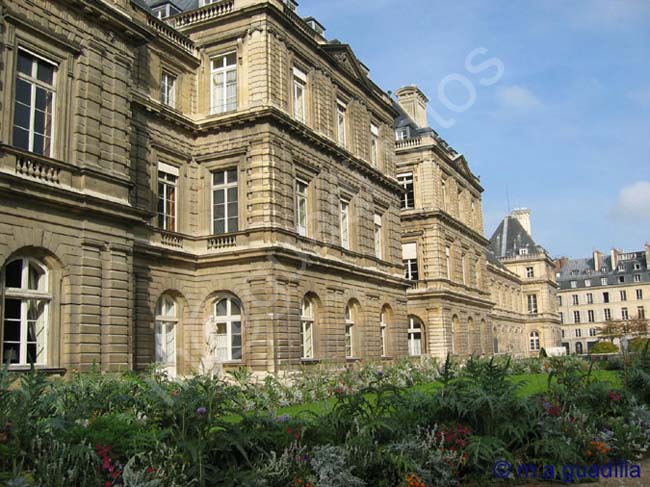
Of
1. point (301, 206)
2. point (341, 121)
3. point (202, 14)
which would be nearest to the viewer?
point (202, 14)

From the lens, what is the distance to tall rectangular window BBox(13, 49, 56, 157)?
1384cm

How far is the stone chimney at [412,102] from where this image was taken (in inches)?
1609

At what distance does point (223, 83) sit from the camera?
71.7ft

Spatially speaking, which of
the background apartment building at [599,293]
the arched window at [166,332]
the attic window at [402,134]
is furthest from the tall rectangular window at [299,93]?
the background apartment building at [599,293]

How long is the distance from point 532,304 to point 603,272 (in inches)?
929

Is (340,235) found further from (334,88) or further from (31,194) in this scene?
(31,194)

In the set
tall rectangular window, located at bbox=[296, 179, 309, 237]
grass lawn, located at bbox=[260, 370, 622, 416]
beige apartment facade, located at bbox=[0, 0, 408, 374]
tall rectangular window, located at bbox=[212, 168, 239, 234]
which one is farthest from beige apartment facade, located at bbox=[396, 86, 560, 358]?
grass lawn, located at bbox=[260, 370, 622, 416]

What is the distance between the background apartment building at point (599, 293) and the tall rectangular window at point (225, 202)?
235ft

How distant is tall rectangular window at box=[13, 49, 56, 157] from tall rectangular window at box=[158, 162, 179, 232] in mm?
5734

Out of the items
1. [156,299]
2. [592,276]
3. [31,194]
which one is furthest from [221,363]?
[592,276]

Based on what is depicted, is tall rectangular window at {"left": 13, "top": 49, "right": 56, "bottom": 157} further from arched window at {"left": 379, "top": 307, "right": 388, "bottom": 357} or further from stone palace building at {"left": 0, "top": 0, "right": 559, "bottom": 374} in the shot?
arched window at {"left": 379, "top": 307, "right": 388, "bottom": 357}

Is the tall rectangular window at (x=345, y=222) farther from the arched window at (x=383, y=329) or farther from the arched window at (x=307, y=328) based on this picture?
the arched window at (x=383, y=329)

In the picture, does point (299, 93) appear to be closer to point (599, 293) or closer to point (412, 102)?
point (412, 102)

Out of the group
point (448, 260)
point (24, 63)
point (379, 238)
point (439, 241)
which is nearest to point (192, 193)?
point (24, 63)
